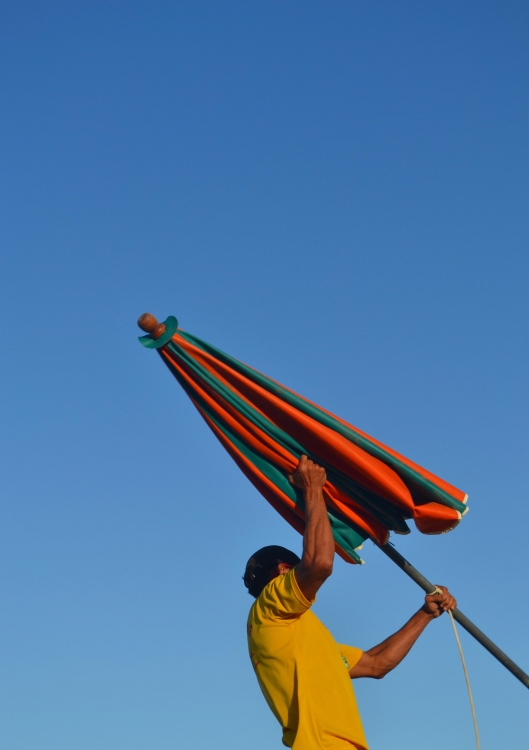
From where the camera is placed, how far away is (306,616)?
5617mm

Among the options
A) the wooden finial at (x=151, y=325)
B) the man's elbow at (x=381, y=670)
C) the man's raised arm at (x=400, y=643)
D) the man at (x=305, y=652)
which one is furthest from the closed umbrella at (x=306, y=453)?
the man's elbow at (x=381, y=670)

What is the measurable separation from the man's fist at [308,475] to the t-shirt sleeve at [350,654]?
1.28 meters

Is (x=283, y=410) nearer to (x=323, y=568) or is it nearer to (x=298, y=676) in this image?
(x=323, y=568)

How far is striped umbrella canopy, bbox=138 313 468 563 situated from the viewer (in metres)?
5.69

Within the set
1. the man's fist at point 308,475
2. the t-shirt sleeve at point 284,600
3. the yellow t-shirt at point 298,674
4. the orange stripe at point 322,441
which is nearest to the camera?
the yellow t-shirt at point 298,674

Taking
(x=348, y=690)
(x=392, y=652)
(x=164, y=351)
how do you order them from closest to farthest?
(x=348, y=690) < (x=164, y=351) < (x=392, y=652)

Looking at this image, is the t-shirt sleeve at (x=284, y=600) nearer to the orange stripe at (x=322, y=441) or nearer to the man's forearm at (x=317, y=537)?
the man's forearm at (x=317, y=537)

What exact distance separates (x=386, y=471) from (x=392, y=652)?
152 cm

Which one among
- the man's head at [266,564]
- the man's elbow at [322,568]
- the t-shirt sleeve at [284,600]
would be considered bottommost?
the t-shirt sleeve at [284,600]

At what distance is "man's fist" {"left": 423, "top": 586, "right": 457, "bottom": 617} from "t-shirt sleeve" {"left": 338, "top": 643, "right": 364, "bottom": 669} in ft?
1.94

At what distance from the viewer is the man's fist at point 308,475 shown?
228 inches

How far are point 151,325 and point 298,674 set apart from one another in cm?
229

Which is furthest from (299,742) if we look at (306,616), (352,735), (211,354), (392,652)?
(211,354)

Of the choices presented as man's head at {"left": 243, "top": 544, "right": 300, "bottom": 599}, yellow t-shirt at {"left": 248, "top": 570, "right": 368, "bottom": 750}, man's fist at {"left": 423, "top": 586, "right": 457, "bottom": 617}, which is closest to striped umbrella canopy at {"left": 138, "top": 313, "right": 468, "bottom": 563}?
man's head at {"left": 243, "top": 544, "right": 300, "bottom": 599}
